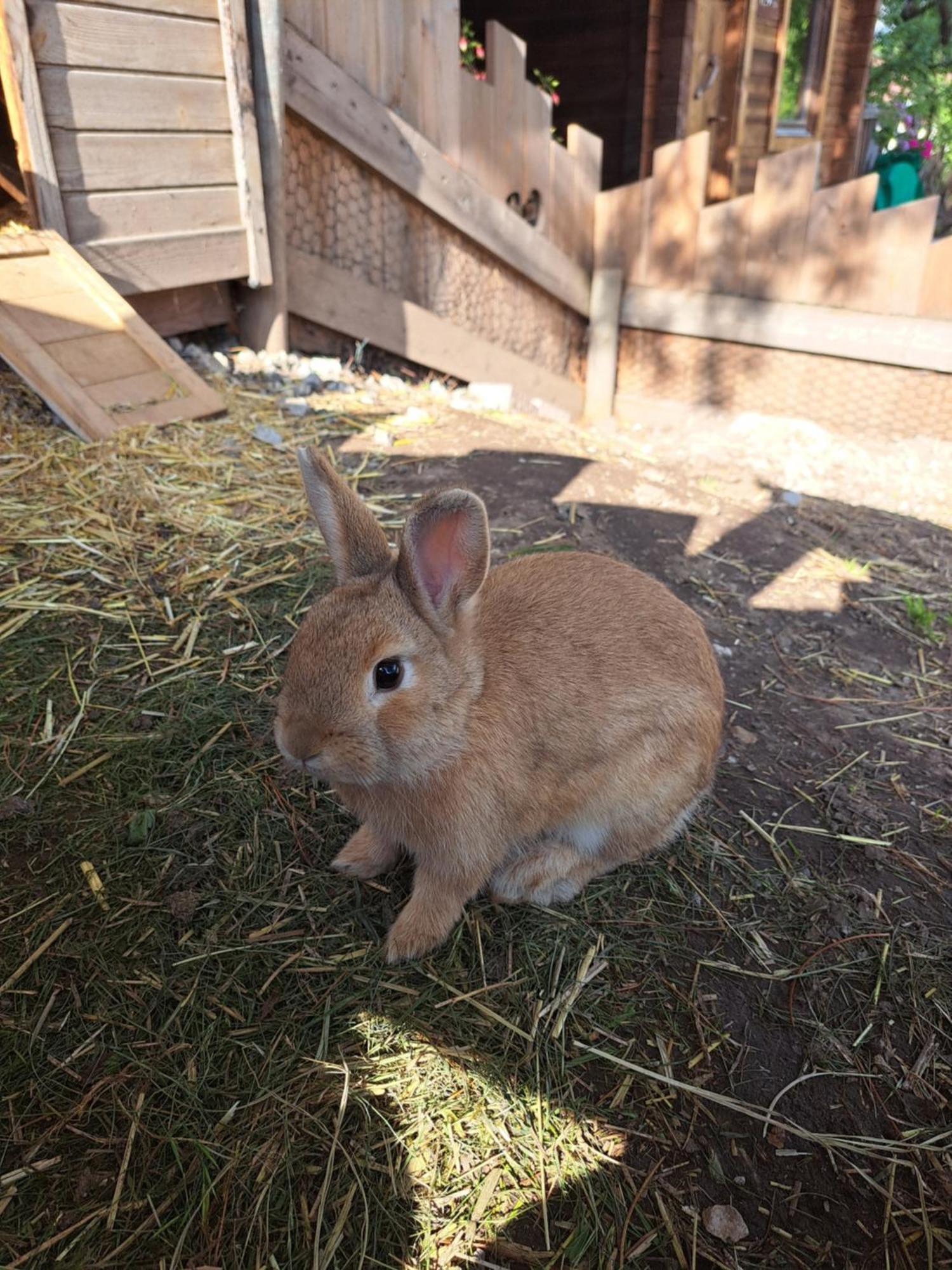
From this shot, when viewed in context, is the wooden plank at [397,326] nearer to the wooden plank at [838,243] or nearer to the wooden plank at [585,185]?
the wooden plank at [585,185]

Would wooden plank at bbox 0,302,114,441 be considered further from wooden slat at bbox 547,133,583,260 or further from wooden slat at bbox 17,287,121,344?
wooden slat at bbox 547,133,583,260

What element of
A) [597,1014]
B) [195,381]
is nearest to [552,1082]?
[597,1014]

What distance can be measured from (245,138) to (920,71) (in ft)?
56.3

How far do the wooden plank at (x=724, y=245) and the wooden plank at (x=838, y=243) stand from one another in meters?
0.54

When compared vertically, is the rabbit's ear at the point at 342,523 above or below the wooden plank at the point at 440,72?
below

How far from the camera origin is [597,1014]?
219cm

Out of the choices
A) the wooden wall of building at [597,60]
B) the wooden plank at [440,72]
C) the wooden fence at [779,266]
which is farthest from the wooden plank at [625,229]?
the wooden wall of building at [597,60]

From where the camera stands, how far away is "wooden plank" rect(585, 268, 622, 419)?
8320 millimetres

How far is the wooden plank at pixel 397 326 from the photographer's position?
21.0 ft

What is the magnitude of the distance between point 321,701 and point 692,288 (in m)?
6.95

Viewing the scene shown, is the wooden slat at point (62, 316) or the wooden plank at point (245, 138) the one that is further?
the wooden plank at point (245, 138)

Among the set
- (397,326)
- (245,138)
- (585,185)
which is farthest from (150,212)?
(585,185)

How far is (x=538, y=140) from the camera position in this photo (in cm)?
750

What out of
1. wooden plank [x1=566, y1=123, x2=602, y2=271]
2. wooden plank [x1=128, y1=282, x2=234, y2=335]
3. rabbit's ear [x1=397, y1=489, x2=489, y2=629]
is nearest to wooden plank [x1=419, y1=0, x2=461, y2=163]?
wooden plank [x1=566, y1=123, x2=602, y2=271]
